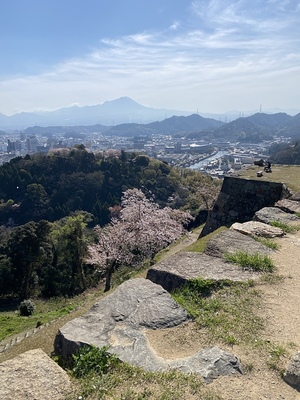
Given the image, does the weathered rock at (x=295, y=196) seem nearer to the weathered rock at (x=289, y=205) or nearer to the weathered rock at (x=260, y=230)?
the weathered rock at (x=289, y=205)

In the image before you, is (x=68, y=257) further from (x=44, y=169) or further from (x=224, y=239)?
(x=44, y=169)

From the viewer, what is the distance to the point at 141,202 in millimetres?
12906

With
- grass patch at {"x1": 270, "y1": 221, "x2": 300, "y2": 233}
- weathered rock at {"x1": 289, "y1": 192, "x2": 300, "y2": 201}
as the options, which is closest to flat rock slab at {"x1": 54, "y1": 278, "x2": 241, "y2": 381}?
grass patch at {"x1": 270, "y1": 221, "x2": 300, "y2": 233}

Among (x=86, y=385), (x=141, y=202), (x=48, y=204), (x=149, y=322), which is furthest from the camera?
(x=48, y=204)

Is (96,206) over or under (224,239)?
under

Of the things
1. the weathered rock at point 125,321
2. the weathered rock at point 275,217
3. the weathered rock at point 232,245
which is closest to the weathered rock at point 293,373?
the weathered rock at point 125,321

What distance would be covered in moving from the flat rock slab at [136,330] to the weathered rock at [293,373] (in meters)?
Answer: 0.33

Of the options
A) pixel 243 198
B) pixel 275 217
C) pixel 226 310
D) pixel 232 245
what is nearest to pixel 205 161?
pixel 243 198

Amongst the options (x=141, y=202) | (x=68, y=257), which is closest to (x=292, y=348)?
(x=141, y=202)

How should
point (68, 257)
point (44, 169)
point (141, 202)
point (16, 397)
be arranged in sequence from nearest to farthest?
point (16, 397) < point (141, 202) < point (68, 257) < point (44, 169)

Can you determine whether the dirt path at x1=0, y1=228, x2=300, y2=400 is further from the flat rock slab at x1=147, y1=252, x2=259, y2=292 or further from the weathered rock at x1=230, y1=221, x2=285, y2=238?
the weathered rock at x1=230, y1=221, x2=285, y2=238

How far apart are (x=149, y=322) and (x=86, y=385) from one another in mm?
886

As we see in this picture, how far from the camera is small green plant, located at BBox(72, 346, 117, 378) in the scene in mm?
2404

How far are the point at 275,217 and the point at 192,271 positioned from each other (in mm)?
3191
